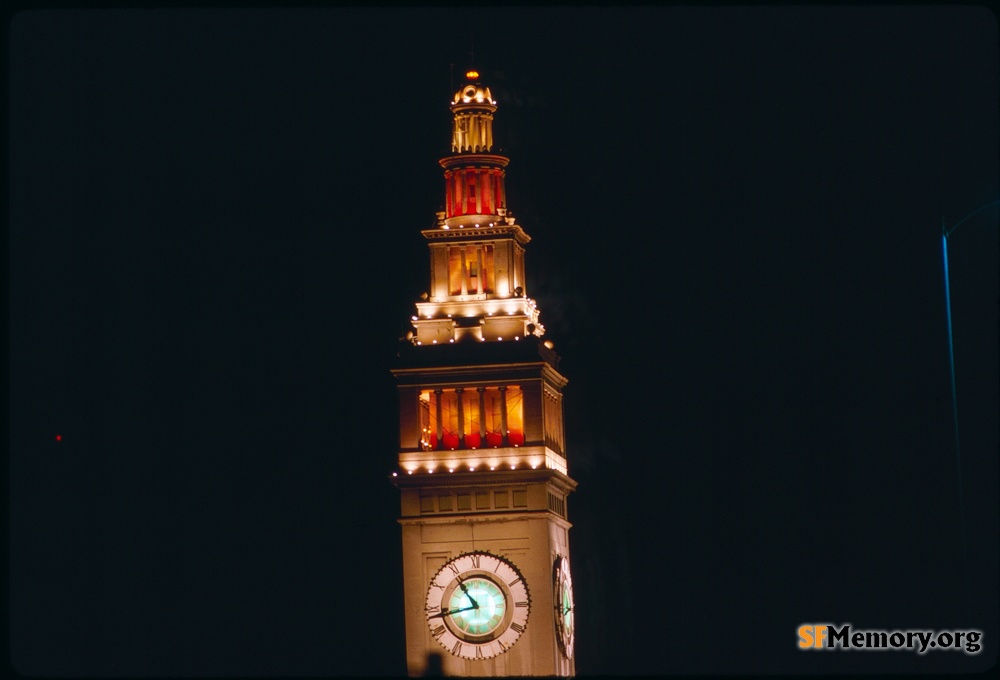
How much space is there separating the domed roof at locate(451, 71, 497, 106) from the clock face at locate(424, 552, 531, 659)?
13.6 m

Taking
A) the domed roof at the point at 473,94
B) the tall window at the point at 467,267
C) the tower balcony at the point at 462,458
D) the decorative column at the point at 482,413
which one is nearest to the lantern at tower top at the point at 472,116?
the domed roof at the point at 473,94

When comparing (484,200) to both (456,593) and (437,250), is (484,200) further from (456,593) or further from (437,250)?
(456,593)

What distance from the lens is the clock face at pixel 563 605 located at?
155m

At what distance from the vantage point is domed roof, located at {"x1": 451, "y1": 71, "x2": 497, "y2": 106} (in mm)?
156500

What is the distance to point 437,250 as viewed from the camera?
512 feet

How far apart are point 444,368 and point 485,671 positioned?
9033 mm

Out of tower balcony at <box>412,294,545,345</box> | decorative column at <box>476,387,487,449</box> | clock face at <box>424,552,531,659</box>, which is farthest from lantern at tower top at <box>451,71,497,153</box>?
clock face at <box>424,552,531,659</box>

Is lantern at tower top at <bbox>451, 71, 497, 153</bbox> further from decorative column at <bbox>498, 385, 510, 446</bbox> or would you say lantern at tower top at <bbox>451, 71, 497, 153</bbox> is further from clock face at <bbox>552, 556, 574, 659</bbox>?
clock face at <bbox>552, 556, 574, 659</bbox>

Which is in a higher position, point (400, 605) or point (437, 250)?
point (437, 250)

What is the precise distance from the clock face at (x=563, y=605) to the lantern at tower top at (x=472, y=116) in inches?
496

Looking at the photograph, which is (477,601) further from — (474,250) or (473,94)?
(473,94)

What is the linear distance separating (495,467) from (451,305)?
5.11 m

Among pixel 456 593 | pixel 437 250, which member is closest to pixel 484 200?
pixel 437 250

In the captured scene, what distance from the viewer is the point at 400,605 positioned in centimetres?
15675
